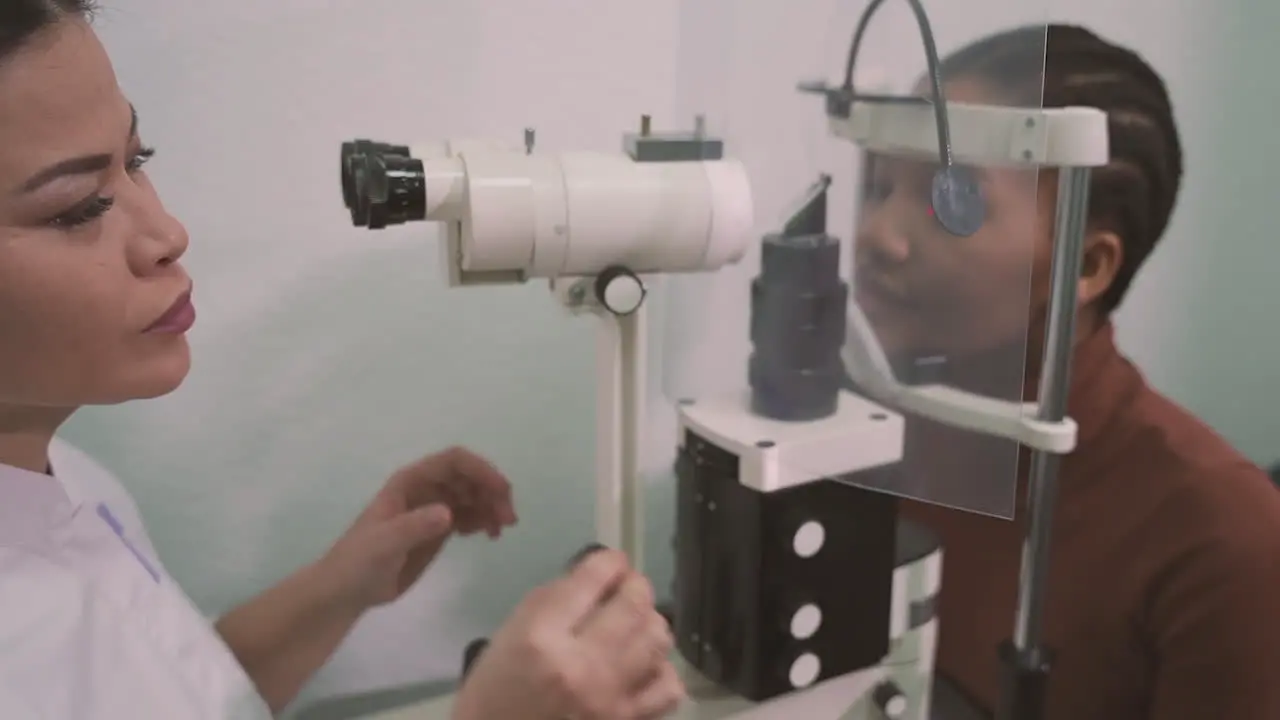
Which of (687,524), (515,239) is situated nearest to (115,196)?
(515,239)

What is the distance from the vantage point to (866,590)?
28.2 inches

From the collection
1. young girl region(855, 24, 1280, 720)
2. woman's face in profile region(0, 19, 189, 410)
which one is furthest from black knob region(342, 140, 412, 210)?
young girl region(855, 24, 1280, 720)

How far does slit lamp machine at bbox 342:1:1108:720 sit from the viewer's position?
607 millimetres

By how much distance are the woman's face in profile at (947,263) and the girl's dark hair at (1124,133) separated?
162 mm

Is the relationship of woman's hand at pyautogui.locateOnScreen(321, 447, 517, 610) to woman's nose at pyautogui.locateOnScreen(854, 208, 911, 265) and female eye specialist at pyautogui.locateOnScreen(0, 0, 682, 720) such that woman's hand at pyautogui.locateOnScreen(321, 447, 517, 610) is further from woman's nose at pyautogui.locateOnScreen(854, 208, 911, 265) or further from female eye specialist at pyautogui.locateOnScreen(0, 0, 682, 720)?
woman's nose at pyautogui.locateOnScreen(854, 208, 911, 265)

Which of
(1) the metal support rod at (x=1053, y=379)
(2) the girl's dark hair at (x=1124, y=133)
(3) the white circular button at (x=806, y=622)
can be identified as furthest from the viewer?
(2) the girl's dark hair at (x=1124, y=133)

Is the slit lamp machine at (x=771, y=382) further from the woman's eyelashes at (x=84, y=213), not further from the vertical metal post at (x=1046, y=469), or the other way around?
the woman's eyelashes at (x=84, y=213)

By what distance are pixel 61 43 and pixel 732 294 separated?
0.47m

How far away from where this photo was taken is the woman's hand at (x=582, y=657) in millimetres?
491

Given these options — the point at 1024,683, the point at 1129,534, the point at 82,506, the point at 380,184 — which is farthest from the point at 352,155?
the point at 1129,534

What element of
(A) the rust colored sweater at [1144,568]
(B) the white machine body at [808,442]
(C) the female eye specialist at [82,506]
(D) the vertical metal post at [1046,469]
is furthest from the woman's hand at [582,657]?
(A) the rust colored sweater at [1144,568]

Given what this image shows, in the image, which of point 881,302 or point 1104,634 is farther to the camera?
Result: point 1104,634

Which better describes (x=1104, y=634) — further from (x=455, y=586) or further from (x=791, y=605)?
(x=455, y=586)

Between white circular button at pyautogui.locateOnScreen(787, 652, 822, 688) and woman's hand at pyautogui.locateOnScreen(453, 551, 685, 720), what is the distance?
18 cm
